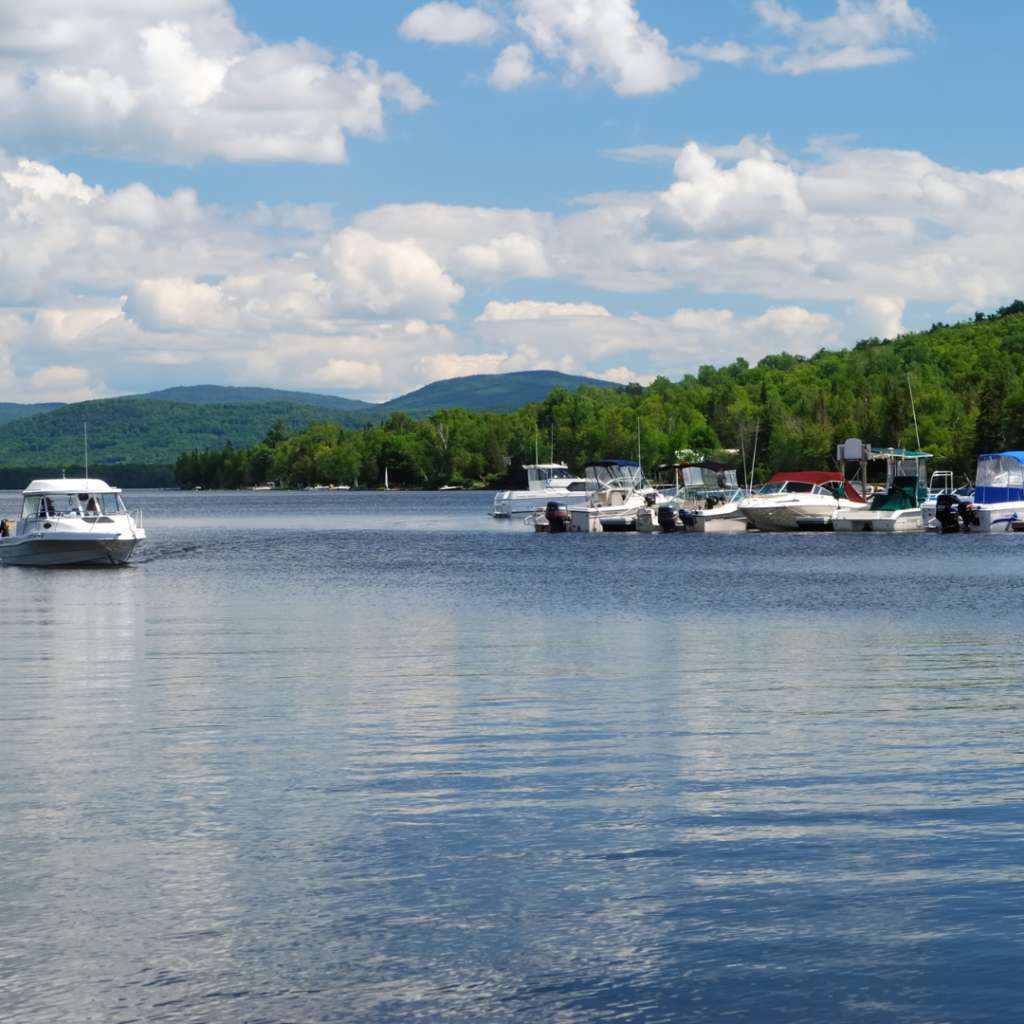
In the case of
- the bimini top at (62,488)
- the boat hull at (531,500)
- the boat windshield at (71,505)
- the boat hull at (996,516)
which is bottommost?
the boat hull at (996,516)

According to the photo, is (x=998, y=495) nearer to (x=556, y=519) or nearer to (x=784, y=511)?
(x=784, y=511)

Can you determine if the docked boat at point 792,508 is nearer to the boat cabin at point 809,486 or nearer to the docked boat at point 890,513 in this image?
the boat cabin at point 809,486

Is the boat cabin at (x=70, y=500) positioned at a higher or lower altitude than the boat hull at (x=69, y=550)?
higher

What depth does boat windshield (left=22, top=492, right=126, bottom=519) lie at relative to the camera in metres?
67.2

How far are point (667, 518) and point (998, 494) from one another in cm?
2214

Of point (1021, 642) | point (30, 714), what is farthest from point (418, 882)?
point (1021, 642)

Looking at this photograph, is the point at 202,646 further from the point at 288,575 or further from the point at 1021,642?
the point at 288,575

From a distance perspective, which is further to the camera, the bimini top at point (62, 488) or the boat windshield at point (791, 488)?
the boat windshield at point (791, 488)

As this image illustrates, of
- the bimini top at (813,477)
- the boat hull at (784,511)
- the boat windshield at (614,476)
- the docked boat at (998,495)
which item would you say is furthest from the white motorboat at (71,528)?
the boat windshield at (614,476)

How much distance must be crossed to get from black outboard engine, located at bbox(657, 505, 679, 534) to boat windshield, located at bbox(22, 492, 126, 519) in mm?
45106

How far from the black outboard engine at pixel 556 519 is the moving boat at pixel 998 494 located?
28827 mm

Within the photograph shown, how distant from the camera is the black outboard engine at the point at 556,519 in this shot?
10700 centimetres

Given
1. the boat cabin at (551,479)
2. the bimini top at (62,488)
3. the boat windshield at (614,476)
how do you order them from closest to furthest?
the bimini top at (62,488) < the boat windshield at (614,476) < the boat cabin at (551,479)

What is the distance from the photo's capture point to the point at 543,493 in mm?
136625
